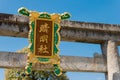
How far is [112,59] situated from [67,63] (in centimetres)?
131

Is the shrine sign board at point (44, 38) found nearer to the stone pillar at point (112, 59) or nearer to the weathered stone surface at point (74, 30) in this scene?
the weathered stone surface at point (74, 30)

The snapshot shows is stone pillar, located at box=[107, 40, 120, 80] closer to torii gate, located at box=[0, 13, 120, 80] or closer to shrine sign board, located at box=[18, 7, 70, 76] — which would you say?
torii gate, located at box=[0, 13, 120, 80]

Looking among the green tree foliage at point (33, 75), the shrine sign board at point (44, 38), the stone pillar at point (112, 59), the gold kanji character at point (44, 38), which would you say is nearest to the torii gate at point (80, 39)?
the stone pillar at point (112, 59)

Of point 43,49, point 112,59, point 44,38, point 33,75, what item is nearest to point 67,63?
point 43,49

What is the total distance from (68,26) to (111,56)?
150cm

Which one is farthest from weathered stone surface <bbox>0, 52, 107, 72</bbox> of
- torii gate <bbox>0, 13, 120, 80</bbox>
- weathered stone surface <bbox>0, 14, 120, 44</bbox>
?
weathered stone surface <bbox>0, 14, 120, 44</bbox>

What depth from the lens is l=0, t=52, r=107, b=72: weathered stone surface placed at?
7875 mm

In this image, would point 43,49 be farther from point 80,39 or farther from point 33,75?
point 33,75

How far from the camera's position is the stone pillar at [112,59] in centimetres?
838

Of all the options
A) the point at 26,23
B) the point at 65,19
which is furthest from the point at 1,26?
the point at 65,19

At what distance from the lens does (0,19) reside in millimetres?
8055

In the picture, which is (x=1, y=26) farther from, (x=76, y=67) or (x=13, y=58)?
(x=76, y=67)

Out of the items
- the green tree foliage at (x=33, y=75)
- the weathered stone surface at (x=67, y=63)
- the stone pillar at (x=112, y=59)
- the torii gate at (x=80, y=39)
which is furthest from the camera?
the green tree foliage at (x=33, y=75)

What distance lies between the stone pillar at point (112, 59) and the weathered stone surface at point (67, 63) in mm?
185
